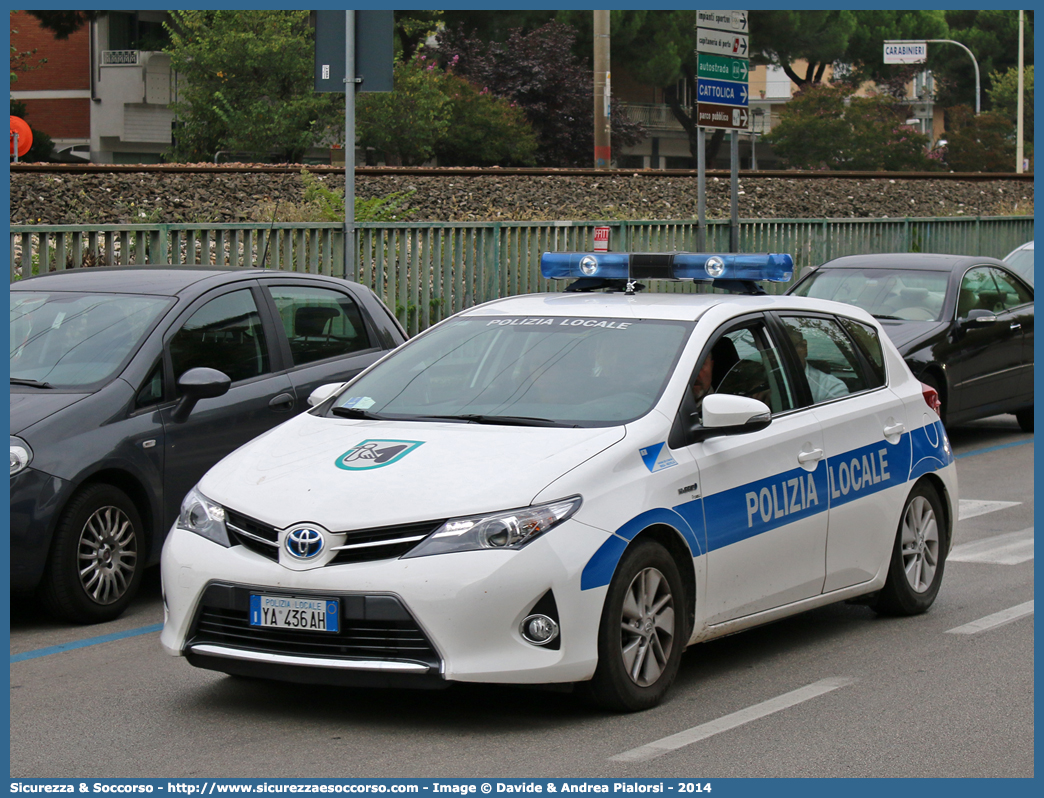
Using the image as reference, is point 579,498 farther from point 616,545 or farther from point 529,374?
point 529,374

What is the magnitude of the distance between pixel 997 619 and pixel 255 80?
1461 inches

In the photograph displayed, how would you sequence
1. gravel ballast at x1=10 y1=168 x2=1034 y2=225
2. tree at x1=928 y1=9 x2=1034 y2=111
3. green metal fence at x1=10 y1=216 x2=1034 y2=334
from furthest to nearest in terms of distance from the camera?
tree at x1=928 y1=9 x2=1034 y2=111 → gravel ballast at x1=10 y1=168 x2=1034 y2=225 → green metal fence at x1=10 y1=216 x2=1034 y2=334

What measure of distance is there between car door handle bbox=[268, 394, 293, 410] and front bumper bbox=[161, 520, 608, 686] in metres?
2.96

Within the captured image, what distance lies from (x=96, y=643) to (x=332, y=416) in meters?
1.59

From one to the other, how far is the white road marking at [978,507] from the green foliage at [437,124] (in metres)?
33.0

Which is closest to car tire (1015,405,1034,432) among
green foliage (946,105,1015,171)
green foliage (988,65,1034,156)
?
green foliage (946,105,1015,171)

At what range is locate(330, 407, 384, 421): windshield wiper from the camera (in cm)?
623

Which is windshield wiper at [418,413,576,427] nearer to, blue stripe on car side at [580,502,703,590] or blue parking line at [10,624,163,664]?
blue stripe on car side at [580,502,703,590]

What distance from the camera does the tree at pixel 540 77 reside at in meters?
51.0

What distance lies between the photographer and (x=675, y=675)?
18.9 ft

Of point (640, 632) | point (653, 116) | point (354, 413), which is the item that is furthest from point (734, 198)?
point (653, 116)

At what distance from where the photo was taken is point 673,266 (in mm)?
7359

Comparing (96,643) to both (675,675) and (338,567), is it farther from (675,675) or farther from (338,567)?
(675,675)

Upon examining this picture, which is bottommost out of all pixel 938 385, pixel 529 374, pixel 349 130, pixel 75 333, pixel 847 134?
pixel 938 385
